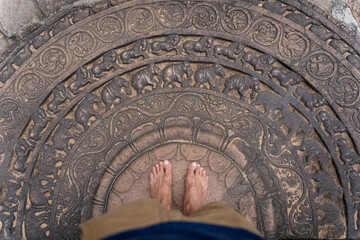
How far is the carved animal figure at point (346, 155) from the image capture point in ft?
7.48

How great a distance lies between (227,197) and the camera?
2355mm

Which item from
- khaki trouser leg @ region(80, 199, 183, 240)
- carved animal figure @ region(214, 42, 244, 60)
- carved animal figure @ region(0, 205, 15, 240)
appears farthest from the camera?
carved animal figure @ region(214, 42, 244, 60)

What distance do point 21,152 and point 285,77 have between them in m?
1.85

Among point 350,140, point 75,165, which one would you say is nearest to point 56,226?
point 75,165

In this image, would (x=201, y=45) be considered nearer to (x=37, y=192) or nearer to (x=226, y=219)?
(x=226, y=219)

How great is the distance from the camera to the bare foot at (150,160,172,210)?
2.30m

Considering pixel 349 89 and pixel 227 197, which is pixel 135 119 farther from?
pixel 349 89

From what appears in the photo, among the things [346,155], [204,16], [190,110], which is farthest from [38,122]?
[346,155]

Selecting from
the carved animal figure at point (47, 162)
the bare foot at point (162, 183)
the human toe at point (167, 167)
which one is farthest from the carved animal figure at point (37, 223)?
the human toe at point (167, 167)

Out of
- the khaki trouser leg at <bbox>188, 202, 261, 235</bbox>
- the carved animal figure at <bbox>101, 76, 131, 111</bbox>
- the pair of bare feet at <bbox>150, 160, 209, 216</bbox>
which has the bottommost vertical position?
the khaki trouser leg at <bbox>188, 202, 261, 235</bbox>

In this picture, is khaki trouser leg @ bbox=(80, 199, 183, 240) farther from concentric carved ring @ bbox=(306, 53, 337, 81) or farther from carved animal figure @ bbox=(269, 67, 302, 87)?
concentric carved ring @ bbox=(306, 53, 337, 81)

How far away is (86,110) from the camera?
2.32 metres

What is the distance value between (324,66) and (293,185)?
2.76 ft

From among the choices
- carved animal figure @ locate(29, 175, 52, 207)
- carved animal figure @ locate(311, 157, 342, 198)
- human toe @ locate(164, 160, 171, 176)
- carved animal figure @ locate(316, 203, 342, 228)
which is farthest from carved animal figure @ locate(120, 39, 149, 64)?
carved animal figure @ locate(316, 203, 342, 228)
